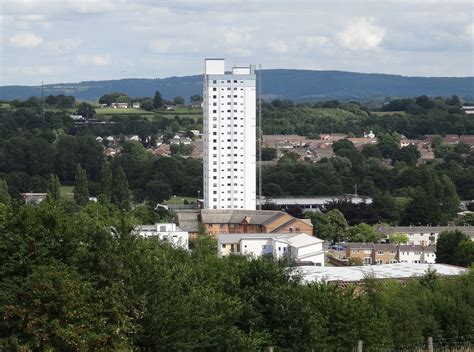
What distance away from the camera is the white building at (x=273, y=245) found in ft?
174

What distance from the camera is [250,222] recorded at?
67.0 m

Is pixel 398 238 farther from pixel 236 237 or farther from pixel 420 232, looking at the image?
pixel 236 237

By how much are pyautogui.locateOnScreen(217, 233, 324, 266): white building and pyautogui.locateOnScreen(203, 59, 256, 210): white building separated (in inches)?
569

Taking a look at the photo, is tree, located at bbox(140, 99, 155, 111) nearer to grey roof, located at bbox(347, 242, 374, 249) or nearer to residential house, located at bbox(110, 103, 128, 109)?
residential house, located at bbox(110, 103, 128, 109)

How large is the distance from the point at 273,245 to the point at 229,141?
1974 centimetres

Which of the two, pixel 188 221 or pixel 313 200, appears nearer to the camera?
pixel 188 221

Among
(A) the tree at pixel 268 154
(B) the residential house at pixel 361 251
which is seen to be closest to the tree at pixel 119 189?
(B) the residential house at pixel 361 251

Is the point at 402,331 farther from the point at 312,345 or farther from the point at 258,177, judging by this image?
the point at 258,177

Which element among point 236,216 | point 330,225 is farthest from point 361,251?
point 236,216

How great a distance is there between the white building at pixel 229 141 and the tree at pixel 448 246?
21.6 metres

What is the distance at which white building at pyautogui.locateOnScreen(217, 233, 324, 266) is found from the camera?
53.0m

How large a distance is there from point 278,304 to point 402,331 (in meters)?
3.77

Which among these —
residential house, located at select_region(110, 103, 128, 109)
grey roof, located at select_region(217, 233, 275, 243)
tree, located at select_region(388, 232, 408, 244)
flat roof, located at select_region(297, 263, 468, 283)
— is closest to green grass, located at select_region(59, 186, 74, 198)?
grey roof, located at select_region(217, 233, 275, 243)

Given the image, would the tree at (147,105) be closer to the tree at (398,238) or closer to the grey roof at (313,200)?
the grey roof at (313,200)
